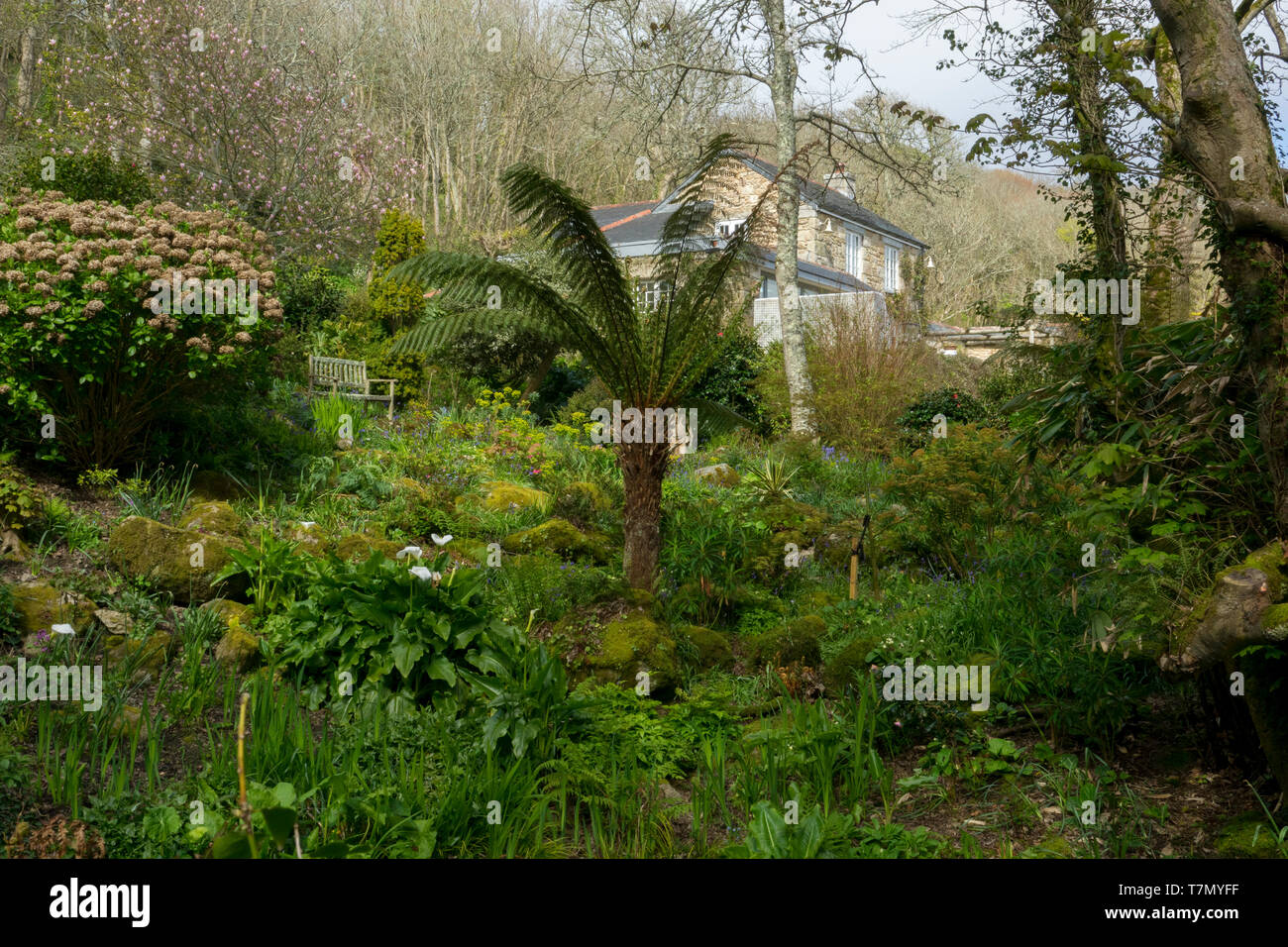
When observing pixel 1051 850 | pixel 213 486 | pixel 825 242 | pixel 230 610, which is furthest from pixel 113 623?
pixel 825 242

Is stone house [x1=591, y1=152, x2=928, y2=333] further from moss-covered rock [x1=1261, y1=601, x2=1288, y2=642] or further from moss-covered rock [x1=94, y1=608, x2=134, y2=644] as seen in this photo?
moss-covered rock [x1=1261, y1=601, x2=1288, y2=642]

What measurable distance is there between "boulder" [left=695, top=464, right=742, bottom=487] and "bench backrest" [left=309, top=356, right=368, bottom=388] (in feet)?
17.8

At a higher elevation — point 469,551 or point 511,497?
point 511,497

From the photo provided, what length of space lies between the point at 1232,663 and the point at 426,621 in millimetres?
3429

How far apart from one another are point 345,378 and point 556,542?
744 cm

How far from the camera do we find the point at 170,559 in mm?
5922

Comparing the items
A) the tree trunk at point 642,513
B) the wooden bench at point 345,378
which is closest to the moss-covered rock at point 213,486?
the tree trunk at point 642,513

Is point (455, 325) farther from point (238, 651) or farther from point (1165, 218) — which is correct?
point (1165, 218)

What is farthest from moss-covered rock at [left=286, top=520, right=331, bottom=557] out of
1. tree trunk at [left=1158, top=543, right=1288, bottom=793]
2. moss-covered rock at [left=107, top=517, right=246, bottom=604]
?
tree trunk at [left=1158, top=543, right=1288, bottom=793]

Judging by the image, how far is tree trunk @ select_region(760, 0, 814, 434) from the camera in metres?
13.7
